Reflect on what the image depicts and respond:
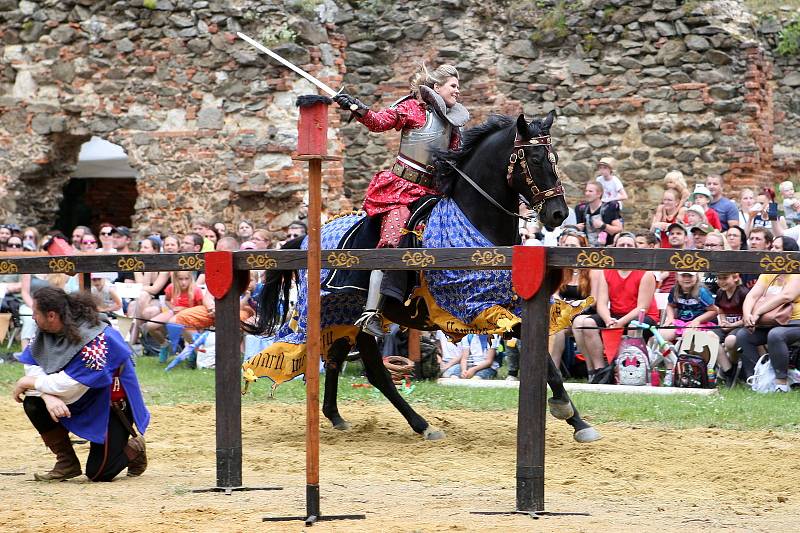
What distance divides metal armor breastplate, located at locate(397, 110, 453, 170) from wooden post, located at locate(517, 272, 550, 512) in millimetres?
2808

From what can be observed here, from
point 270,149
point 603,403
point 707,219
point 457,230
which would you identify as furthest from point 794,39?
point 457,230

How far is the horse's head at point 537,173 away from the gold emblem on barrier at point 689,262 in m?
2.37

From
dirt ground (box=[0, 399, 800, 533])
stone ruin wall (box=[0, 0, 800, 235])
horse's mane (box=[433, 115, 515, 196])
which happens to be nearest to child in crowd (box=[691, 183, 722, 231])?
stone ruin wall (box=[0, 0, 800, 235])

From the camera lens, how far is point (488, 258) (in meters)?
5.98

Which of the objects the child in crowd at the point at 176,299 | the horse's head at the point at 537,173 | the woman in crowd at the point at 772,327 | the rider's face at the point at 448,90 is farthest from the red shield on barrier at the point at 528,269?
the child in crowd at the point at 176,299

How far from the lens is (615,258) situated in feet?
18.8

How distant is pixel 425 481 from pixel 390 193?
2356mm

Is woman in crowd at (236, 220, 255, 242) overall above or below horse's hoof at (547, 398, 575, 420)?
above

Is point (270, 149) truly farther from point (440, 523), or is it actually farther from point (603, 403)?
point (440, 523)

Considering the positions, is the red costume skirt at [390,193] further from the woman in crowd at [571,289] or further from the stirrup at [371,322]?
the woman in crowd at [571,289]

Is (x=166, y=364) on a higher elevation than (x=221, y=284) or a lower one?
lower

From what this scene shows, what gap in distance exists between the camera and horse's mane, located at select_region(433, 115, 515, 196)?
8.37m

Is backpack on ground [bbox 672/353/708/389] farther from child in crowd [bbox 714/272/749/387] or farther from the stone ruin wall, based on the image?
the stone ruin wall

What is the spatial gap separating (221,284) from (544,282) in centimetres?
197
